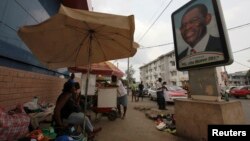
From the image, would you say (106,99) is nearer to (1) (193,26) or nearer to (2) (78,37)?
(2) (78,37)

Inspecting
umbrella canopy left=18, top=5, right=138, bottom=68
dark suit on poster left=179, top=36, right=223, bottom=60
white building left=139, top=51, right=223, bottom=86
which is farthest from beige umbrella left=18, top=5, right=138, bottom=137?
white building left=139, top=51, right=223, bottom=86

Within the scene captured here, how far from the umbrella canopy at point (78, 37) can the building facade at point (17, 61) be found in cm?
51

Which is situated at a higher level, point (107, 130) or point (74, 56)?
point (74, 56)

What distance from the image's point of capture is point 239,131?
301 centimetres

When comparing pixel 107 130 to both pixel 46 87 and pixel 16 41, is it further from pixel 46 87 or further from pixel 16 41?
pixel 16 41

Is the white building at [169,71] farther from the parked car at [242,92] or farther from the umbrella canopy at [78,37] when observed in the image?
the umbrella canopy at [78,37]

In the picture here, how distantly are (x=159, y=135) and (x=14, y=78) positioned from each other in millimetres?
4038

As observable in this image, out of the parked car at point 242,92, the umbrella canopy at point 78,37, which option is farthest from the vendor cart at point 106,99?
the parked car at point 242,92

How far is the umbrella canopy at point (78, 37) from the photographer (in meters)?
2.78

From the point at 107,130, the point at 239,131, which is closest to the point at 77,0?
the point at 107,130

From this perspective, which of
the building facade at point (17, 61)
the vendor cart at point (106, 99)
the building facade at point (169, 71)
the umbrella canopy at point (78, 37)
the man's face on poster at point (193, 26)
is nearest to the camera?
the umbrella canopy at point (78, 37)

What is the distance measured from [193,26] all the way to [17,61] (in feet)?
15.7

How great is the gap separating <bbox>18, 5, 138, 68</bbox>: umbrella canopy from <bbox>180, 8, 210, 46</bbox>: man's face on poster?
1848 mm

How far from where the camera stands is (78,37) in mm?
3939
